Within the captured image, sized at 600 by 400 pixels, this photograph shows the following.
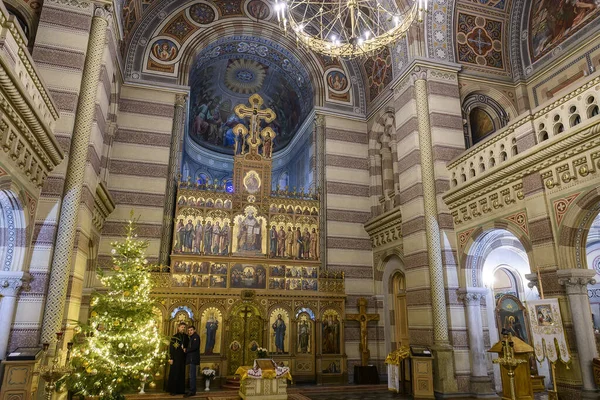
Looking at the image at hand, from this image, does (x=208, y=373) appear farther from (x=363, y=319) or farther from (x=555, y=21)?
(x=555, y=21)

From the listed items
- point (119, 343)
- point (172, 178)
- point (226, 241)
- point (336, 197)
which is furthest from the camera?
point (336, 197)

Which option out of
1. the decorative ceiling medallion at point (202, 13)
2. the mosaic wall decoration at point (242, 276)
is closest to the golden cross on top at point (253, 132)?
the decorative ceiling medallion at point (202, 13)

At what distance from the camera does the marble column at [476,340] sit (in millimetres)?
11070

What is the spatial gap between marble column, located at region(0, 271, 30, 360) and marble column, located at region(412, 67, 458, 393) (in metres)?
9.63

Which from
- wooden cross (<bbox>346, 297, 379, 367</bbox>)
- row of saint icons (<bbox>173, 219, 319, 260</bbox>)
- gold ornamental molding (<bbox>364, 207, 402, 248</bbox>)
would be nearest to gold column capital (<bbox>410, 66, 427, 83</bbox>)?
gold ornamental molding (<bbox>364, 207, 402, 248</bbox>)

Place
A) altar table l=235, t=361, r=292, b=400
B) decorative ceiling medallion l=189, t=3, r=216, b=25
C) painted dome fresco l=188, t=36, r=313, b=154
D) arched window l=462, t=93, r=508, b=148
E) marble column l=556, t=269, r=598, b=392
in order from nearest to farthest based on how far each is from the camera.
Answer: marble column l=556, t=269, r=598, b=392
altar table l=235, t=361, r=292, b=400
arched window l=462, t=93, r=508, b=148
decorative ceiling medallion l=189, t=3, r=216, b=25
painted dome fresco l=188, t=36, r=313, b=154

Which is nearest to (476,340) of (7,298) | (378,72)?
(378,72)

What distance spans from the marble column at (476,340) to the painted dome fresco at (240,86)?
1013cm

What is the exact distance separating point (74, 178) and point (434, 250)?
919 cm

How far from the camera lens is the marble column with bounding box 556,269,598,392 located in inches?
314

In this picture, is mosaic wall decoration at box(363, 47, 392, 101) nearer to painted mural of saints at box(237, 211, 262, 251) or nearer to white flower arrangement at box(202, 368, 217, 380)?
painted mural of saints at box(237, 211, 262, 251)

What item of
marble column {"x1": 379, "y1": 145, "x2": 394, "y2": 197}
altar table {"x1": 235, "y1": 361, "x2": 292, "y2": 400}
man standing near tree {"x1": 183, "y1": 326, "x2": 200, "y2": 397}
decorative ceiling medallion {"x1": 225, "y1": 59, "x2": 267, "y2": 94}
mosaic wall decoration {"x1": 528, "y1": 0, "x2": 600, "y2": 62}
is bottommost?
altar table {"x1": 235, "y1": 361, "x2": 292, "y2": 400}

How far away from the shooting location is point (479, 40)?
47.2ft

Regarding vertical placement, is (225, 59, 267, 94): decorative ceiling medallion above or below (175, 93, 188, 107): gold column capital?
above
